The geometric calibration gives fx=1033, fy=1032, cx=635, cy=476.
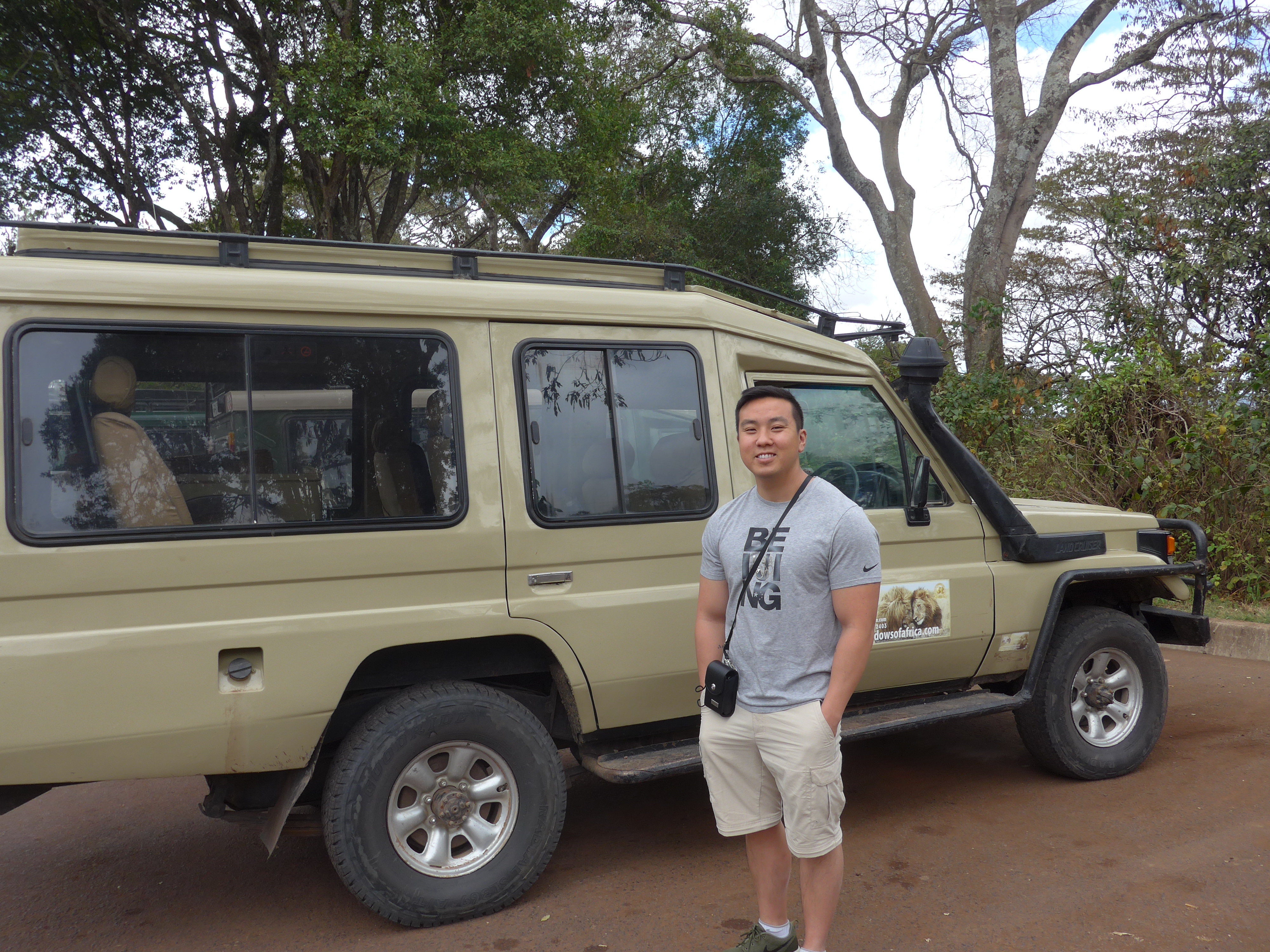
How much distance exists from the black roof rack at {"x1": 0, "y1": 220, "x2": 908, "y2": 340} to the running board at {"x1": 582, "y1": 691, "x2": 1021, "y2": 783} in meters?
1.63

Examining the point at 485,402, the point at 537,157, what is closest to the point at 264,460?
the point at 485,402

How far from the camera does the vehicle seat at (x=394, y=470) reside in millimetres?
3469

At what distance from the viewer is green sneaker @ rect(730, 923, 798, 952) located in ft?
9.83

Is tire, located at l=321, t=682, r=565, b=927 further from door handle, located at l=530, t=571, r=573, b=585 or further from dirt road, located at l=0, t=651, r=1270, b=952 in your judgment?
door handle, located at l=530, t=571, r=573, b=585

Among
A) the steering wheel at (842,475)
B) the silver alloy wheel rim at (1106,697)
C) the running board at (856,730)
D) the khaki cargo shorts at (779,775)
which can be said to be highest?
the steering wheel at (842,475)

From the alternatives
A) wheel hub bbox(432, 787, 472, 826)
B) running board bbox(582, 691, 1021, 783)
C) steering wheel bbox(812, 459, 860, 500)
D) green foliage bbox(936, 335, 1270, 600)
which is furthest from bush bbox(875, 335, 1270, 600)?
wheel hub bbox(432, 787, 472, 826)

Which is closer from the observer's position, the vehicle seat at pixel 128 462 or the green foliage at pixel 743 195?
the vehicle seat at pixel 128 462

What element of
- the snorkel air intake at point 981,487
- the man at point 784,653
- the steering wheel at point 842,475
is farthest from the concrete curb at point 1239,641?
the man at point 784,653

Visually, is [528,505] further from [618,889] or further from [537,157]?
[537,157]

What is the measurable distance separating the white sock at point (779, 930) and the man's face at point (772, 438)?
4.33 feet

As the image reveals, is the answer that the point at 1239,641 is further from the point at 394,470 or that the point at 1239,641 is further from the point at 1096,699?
the point at 394,470

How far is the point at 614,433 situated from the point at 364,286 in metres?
1.03

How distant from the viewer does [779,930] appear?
9.85 ft

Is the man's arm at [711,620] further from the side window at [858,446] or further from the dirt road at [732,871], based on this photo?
the side window at [858,446]
